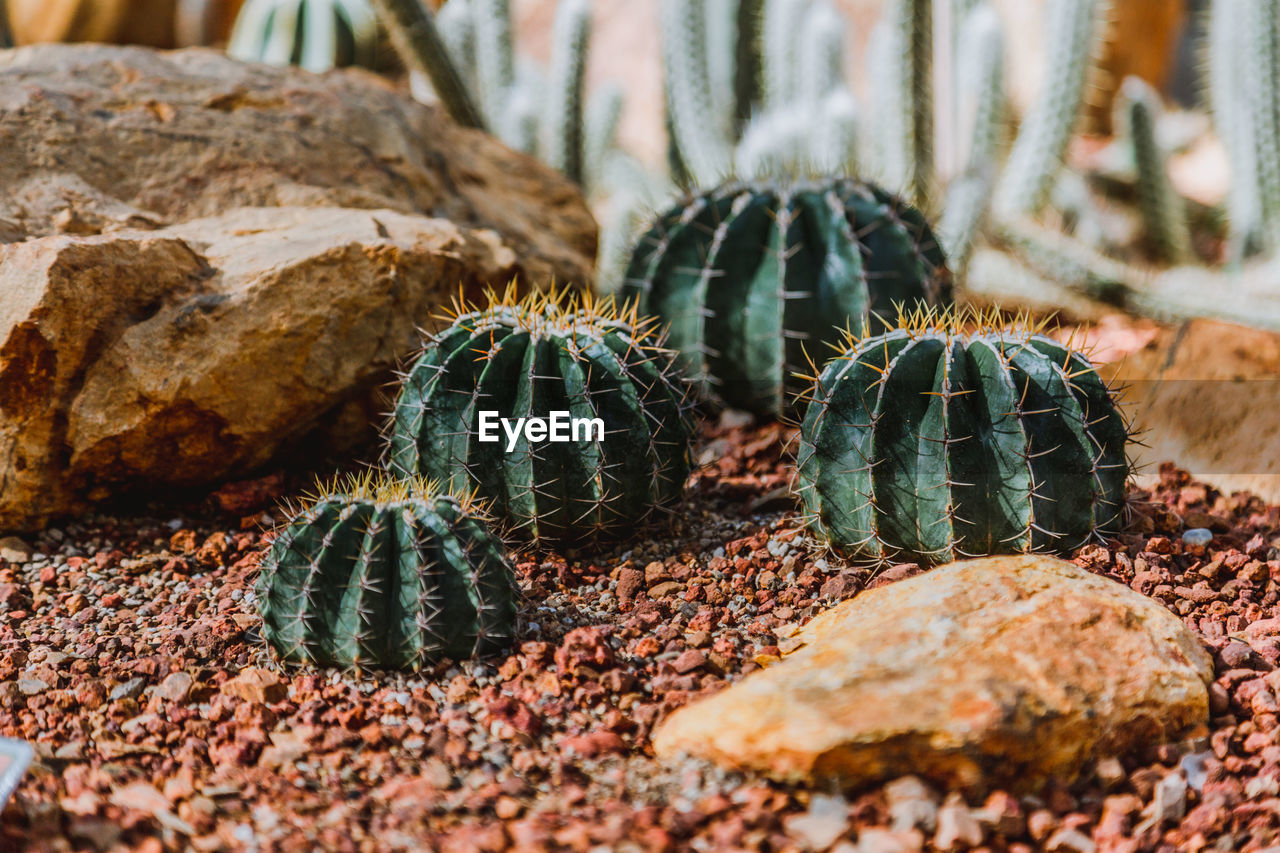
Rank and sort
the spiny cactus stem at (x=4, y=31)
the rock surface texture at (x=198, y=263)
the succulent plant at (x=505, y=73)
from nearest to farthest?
the rock surface texture at (x=198, y=263)
the spiny cactus stem at (x=4, y=31)
the succulent plant at (x=505, y=73)

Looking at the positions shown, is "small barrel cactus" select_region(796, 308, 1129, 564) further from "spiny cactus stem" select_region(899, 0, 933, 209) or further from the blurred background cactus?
"spiny cactus stem" select_region(899, 0, 933, 209)

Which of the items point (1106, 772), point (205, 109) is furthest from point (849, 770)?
point (205, 109)

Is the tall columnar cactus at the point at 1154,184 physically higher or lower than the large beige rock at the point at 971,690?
higher

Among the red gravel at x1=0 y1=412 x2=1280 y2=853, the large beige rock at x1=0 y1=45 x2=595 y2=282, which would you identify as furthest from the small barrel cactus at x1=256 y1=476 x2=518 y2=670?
the large beige rock at x1=0 y1=45 x2=595 y2=282

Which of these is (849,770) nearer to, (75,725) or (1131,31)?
(75,725)

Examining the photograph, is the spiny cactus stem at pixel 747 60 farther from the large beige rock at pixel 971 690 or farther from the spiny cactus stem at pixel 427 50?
the large beige rock at pixel 971 690

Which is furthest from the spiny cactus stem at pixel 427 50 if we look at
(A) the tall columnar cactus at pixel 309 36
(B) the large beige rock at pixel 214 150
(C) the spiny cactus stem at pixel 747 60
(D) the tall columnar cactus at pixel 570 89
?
(C) the spiny cactus stem at pixel 747 60
